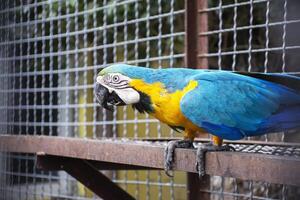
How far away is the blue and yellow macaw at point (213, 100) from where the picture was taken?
1.15 m

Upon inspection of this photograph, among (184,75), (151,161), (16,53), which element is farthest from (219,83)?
(16,53)

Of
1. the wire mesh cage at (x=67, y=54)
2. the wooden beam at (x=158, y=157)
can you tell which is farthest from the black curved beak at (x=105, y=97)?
the wire mesh cage at (x=67, y=54)

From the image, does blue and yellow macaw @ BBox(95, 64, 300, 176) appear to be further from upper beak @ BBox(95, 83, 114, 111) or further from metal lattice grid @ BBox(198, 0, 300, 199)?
metal lattice grid @ BBox(198, 0, 300, 199)

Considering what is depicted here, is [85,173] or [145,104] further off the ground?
[145,104]

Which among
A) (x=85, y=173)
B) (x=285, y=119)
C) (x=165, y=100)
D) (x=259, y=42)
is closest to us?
(x=285, y=119)

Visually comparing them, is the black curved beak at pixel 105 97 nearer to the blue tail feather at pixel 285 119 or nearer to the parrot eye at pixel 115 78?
the parrot eye at pixel 115 78

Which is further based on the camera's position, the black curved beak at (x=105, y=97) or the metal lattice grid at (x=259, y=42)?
the metal lattice grid at (x=259, y=42)

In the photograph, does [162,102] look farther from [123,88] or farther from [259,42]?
[259,42]

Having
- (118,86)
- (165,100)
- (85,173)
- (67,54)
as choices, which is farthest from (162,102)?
(67,54)

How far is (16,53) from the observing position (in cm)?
228

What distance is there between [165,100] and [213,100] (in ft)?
0.42

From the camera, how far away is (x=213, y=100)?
1164 millimetres

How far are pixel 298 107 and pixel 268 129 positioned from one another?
0.27 feet

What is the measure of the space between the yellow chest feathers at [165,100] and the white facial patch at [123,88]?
13 mm
